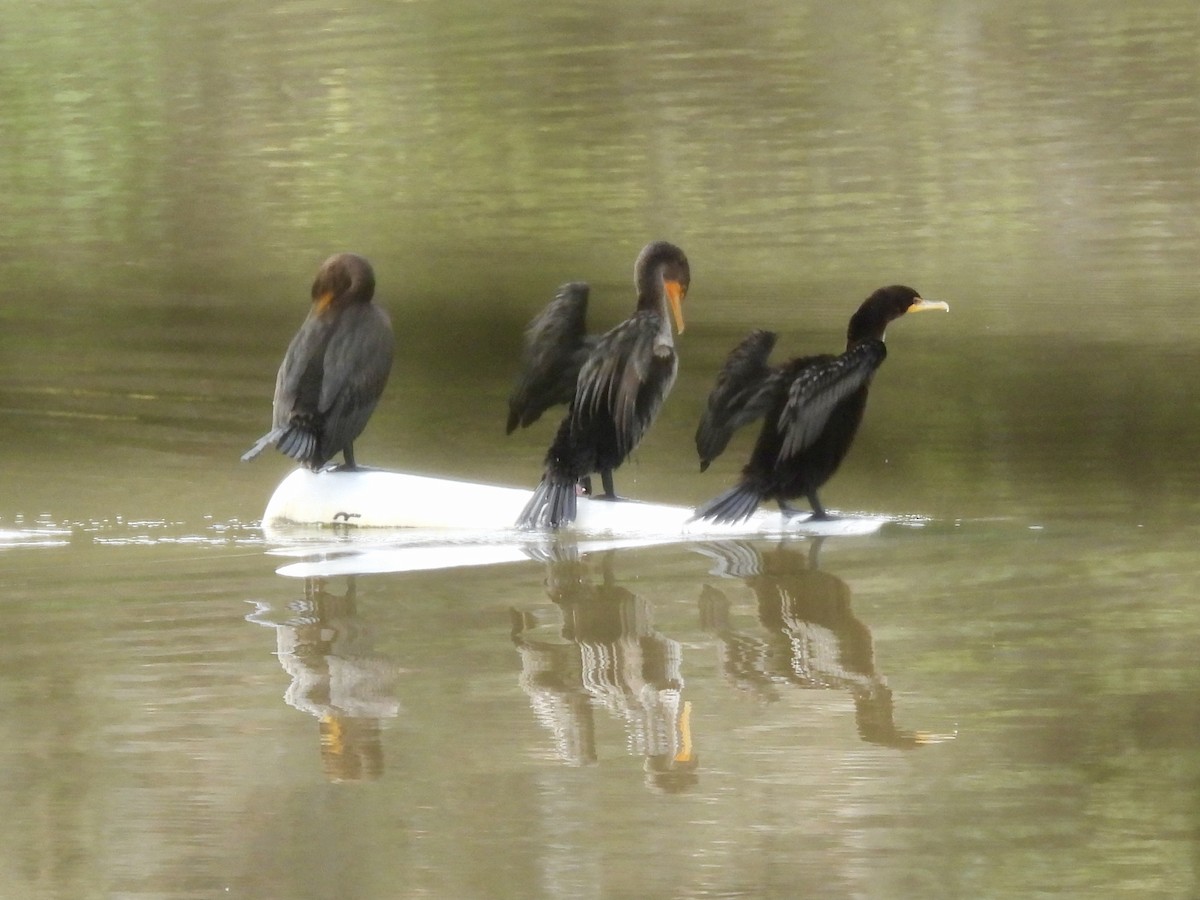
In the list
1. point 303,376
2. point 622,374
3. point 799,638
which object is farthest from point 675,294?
point 799,638

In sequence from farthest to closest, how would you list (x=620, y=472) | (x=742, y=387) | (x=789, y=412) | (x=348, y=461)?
(x=620, y=472) → (x=348, y=461) → (x=742, y=387) → (x=789, y=412)

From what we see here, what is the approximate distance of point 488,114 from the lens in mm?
13719

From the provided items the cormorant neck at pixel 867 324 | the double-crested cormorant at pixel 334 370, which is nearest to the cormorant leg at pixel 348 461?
A: the double-crested cormorant at pixel 334 370

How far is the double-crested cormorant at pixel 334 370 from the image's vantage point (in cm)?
673

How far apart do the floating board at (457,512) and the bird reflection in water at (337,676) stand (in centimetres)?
87

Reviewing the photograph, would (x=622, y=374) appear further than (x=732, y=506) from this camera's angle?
Yes

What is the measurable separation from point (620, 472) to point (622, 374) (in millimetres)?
1413

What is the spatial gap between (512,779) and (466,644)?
37.8 inches

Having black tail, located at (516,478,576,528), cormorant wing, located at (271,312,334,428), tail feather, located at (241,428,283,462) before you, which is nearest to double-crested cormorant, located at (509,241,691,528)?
black tail, located at (516,478,576,528)

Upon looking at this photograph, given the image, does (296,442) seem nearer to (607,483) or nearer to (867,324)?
(607,483)

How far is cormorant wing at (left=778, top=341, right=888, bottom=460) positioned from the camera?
6059mm

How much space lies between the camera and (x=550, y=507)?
631cm

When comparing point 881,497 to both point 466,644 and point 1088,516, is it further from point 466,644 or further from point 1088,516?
point 466,644

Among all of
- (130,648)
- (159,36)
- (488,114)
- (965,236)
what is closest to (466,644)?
(130,648)
